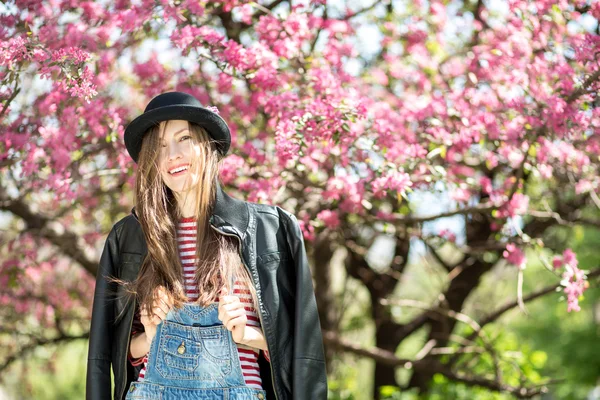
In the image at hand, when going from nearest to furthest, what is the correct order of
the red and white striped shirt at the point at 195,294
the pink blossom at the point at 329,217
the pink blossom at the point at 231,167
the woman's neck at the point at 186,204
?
the red and white striped shirt at the point at 195,294 → the woman's neck at the point at 186,204 → the pink blossom at the point at 231,167 → the pink blossom at the point at 329,217

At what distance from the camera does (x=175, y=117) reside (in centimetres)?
231

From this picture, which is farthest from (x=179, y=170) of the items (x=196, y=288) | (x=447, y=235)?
(x=447, y=235)

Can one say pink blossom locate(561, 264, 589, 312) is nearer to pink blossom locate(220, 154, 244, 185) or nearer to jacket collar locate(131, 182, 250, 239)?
pink blossom locate(220, 154, 244, 185)

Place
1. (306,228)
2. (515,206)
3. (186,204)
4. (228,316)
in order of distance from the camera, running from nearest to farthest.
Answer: (228,316) → (186,204) → (306,228) → (515,206)

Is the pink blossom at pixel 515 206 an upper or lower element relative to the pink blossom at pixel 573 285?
upper

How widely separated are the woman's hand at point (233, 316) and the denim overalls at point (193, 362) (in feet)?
0.11

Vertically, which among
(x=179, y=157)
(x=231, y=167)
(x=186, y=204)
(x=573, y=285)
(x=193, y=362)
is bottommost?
(x=193, y=362)

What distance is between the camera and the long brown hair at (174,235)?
7.29ft

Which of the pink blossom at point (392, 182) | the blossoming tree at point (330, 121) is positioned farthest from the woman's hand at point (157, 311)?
the pink blossom at point (392, 182)

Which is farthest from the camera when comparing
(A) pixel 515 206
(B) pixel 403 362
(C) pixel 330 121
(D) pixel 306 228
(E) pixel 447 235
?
(B) pixel 403 362

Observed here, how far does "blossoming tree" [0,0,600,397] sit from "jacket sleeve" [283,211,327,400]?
2.85ft

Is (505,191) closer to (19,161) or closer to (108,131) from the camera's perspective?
(108,131)

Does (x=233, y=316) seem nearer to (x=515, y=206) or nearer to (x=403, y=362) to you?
(x=515, y=206)

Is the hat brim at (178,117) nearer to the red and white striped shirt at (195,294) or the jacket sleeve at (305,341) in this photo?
the red and white striped shirt at (195,294)
